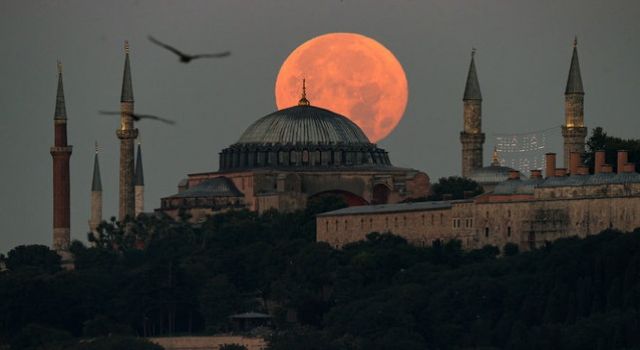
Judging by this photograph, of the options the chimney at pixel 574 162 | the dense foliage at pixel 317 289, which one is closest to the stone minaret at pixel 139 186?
the dense foliage at pixel 317 289

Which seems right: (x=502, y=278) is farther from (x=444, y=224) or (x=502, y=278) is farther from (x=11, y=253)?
(x=11, y=253)

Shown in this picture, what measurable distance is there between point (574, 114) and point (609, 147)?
8.39 m

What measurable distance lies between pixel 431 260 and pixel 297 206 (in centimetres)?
1848

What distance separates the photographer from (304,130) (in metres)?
187

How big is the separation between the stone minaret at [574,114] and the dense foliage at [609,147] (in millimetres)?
848

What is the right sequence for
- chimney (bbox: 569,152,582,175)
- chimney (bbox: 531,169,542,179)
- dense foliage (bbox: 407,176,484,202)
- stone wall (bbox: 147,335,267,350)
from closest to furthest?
stone wall (bbox: 147,335,267,350)
chimney (bbox: 569,152,582,175)
chimney (bbox: 531,169,542,179)
dense foliage (bbox: 407,176,484,202)

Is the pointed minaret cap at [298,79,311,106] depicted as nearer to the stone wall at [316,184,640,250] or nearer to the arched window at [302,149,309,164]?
the arched window at [302,149,309,164]

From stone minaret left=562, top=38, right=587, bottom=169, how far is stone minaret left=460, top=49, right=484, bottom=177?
6.23m

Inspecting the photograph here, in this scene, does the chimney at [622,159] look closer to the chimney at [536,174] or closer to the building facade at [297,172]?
the chimney at [536,174]

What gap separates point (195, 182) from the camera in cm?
18838

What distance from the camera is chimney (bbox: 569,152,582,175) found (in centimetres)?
16250

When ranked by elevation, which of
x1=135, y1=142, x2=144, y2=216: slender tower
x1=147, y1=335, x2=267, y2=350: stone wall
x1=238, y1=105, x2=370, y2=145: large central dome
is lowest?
x1=147, y1=335, x2=267, y2=350: stone wall

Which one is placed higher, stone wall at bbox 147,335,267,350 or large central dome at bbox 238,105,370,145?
large central dome at bbox 238,105,370,145

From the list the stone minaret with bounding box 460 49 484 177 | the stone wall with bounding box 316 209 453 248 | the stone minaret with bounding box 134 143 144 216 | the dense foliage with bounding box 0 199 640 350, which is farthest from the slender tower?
the stone wall with bounding box 316 209 453 248
